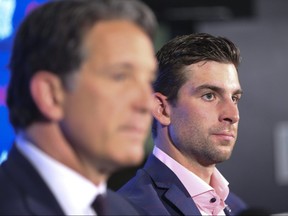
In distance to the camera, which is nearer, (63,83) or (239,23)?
(63,83)

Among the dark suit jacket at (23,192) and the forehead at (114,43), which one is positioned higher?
the forehead at (114,43)

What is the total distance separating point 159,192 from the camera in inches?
45.0

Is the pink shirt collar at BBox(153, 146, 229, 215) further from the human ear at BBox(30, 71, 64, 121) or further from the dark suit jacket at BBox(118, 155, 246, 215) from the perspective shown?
the human ear at BBox(30, 71, 64, 121)

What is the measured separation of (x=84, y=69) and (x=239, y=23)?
6.98 feet

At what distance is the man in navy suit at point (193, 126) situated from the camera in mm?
1170

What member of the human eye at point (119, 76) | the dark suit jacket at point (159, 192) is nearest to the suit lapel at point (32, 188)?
the human eye at point (119, 76)

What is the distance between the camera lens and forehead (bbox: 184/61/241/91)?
1209 millimetres

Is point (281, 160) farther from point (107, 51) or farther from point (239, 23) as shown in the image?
point (107, 51)

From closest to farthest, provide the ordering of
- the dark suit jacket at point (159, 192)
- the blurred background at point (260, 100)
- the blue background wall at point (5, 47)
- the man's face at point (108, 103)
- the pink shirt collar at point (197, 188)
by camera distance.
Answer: the man's face at point (108, 103)
the dark suit jacket at point (159, 192)
the pink shirt collar at point (197, 188)
the blue background wall at point (5, 47)
the blurred background at point (260, 100)

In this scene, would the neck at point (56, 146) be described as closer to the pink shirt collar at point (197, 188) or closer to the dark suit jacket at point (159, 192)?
the dark suit jacket at point (159, 192)

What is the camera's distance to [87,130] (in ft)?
2.35

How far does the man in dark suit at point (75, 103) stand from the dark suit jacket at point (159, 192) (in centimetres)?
33

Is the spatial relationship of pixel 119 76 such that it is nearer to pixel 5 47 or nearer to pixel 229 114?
pixel 229 114

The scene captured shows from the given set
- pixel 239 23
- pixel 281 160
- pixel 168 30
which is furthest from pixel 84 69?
pixel 281 160
